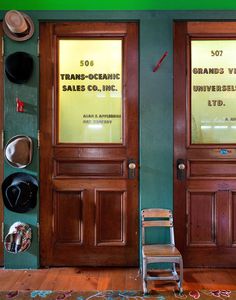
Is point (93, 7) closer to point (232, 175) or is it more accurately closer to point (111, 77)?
point (111, 77)

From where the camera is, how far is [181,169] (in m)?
3.11

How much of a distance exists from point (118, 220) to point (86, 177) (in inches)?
21.9

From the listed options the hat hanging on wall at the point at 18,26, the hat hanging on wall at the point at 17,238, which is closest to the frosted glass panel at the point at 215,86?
the hat hanging on wall at the point at 18,26

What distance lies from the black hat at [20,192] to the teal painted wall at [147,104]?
0.07 meters

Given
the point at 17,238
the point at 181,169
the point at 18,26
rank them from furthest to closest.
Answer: the point at 181,169 → the point at 17,238 → the point at 18,26

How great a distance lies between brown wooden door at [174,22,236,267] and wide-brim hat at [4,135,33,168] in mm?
1485

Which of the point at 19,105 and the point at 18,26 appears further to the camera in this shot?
the point at 19,105

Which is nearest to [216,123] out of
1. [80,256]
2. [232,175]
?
[232,175]

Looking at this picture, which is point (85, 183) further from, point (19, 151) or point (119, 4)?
point (119, 4)

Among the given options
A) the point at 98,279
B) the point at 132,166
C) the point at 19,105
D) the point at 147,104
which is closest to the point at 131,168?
the point at 132,166

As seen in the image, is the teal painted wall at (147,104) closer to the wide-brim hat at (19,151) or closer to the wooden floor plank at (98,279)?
the wide-brim hat at (19,151)

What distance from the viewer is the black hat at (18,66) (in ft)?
9.83

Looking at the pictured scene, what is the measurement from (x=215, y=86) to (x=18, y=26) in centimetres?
203

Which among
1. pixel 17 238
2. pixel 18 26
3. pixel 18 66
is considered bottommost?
pixel 17 238
